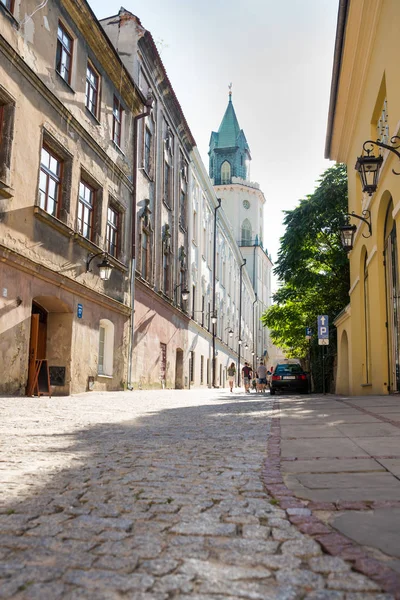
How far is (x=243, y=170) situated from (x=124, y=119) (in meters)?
54.5

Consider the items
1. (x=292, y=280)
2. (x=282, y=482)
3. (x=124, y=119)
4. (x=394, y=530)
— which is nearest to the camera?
(x=394, y=530)

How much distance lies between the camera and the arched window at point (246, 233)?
7419cm

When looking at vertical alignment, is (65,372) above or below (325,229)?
below

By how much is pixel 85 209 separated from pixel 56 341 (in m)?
4.20

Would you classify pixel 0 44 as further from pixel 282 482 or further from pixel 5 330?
pixel 282 482

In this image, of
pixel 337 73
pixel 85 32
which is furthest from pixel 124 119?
pixel 337 73

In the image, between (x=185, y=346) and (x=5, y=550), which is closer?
(x=5, y=550)

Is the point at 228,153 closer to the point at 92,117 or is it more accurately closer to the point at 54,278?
the point at 92,117

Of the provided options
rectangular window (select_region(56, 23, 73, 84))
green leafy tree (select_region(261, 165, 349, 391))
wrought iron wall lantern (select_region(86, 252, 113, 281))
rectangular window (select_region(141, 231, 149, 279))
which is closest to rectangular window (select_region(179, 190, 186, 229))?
green leafy tree (select_region(261, 165, 349, 391))

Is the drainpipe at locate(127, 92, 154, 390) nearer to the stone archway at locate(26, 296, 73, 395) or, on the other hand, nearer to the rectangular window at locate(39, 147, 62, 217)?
the stone archway at locate(26, 296, 73, 395)

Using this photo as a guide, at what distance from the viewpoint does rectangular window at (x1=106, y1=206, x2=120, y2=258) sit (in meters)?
18.8

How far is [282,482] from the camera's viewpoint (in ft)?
12.0

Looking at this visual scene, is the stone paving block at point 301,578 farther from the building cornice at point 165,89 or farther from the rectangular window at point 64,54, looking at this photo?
the building cornice at point 165,89

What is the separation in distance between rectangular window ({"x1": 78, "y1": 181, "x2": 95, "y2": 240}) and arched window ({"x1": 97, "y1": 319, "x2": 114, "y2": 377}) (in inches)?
123
